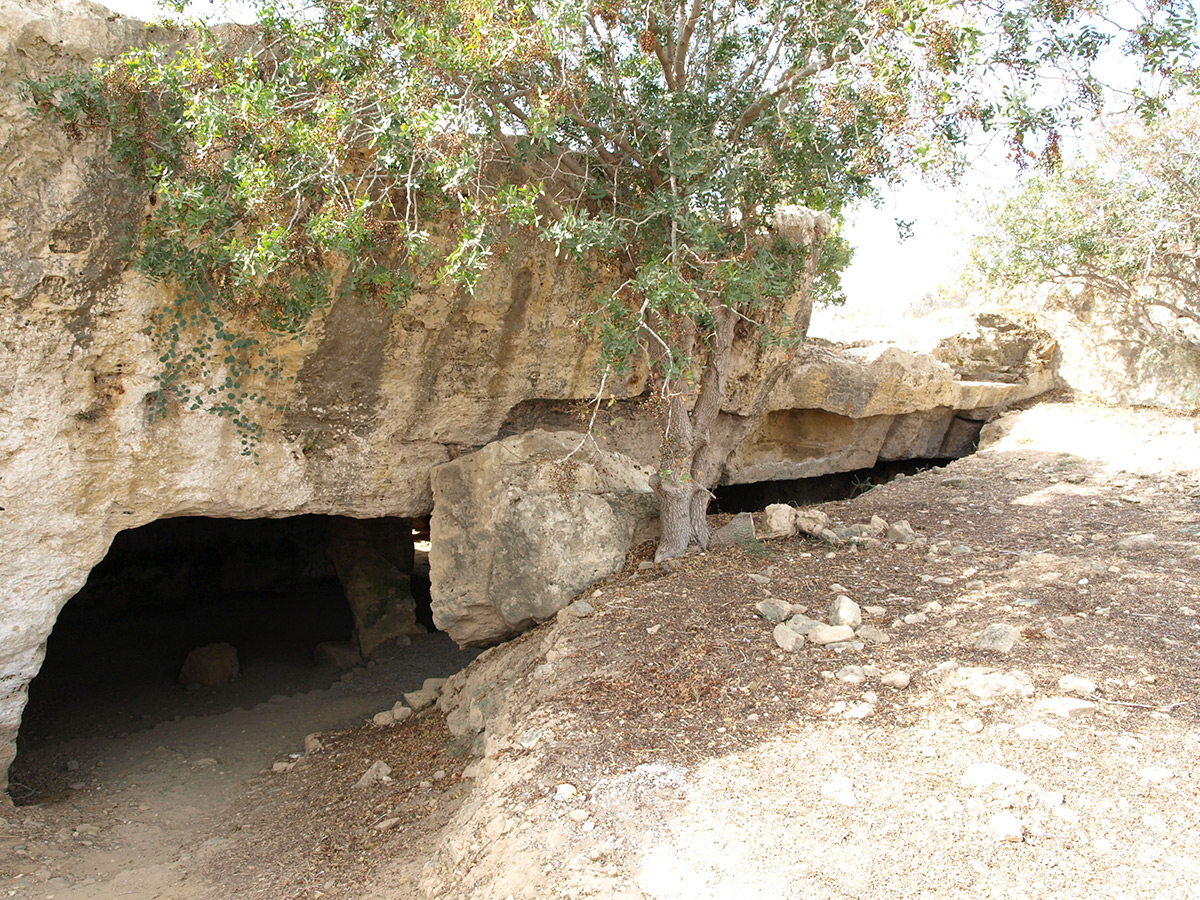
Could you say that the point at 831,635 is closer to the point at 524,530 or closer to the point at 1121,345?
the point at 524,530

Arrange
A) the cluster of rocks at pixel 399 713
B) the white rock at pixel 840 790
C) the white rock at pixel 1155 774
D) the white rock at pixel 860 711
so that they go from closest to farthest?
the white rock at pixel 1155 774, the white rock at pixel 840 790, the white rock at pixel 860 711, the cluster of rocks at pixel 399 713

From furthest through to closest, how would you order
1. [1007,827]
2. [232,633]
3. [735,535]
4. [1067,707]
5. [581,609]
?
[232,633] → [735,535] → [581,609] → [1067,707] → [1007,827]

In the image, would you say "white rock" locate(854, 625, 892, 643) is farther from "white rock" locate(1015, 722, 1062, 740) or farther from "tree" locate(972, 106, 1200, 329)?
"tree" locate(972, 106, 1200, 329)

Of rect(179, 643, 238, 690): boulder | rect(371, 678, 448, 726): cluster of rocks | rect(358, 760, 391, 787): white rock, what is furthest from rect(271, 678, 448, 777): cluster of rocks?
rect(179, 643, 238, 690): boulder

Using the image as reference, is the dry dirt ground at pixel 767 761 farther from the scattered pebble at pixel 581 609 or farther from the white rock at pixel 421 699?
the white rock at pixel 421 699

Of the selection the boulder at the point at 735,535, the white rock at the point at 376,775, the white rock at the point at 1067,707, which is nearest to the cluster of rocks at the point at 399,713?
the white rock at the point at 376,775

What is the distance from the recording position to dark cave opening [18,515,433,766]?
7105 mm

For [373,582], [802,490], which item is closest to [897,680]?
[373,582]

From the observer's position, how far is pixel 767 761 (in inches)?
127

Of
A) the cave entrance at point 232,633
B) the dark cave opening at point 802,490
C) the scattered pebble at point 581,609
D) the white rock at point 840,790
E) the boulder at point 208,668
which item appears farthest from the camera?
the dark cave opening at point 802,490

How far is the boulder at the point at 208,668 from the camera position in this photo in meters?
7.55

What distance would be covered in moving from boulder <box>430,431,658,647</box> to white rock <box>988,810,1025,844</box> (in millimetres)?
3116

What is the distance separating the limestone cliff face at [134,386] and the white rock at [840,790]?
3560 millimetres

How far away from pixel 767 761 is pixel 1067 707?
3.99ft
